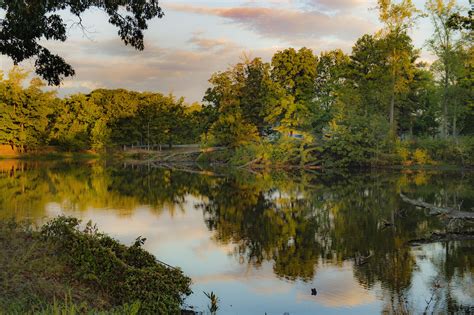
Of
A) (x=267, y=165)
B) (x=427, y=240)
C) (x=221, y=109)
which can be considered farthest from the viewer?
(x=221, y=109)

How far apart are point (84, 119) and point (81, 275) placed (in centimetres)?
8164

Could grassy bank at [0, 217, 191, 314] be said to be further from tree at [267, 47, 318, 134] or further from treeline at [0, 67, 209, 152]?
treeline at [0, 67, 209, 152]

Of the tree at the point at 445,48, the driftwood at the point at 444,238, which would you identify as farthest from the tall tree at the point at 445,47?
the driftwood at the point at 444,238

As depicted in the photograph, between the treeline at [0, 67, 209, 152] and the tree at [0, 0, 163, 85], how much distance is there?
213 feet

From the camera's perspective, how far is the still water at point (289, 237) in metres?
11.5

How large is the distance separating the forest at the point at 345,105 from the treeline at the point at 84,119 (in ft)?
1.68

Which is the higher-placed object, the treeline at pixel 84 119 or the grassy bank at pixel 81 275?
the treeline at pixel 84 119

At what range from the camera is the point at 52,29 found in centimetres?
1659

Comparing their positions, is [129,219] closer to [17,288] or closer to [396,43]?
[17,288]

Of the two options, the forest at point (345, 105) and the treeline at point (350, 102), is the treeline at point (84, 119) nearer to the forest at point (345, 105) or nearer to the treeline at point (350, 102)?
the forest at point (345, 105)

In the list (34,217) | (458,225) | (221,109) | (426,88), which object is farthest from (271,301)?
(426,88)

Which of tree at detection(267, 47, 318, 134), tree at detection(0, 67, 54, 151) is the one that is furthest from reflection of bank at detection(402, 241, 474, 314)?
tree at detection(0, 67, 54, 151)

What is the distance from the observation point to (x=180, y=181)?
135ft

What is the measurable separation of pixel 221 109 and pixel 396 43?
22.9 meters
